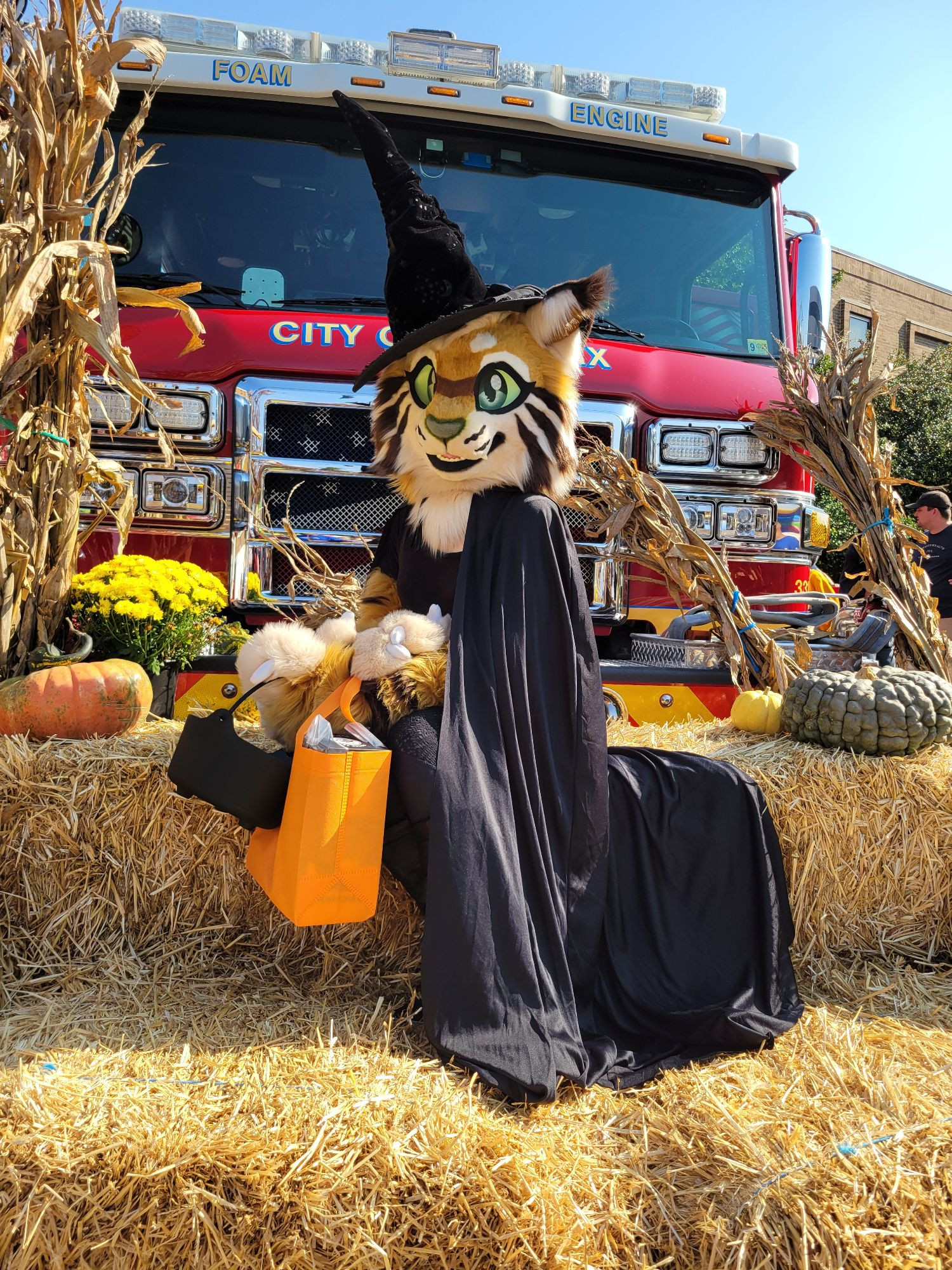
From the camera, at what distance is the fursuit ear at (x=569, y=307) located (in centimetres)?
225

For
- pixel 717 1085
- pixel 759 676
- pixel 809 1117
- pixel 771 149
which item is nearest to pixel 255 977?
pixel 717 1085

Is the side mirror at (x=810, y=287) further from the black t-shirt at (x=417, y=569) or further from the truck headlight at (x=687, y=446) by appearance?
the black t-shirt at (x=417, y=569)

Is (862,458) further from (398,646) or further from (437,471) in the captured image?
(398,646)

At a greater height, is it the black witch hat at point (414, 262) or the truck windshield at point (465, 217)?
the truck windshield at point (465, 217)

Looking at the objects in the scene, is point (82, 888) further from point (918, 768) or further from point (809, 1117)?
point (918, 768)

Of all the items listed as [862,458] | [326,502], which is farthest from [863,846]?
[326,502]

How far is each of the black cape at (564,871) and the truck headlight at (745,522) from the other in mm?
1837

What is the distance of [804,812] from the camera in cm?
258

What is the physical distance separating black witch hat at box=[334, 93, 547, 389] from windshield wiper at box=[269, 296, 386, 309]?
1332 millimetres

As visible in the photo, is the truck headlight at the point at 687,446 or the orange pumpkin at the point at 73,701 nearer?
the orange pumpkin at the point at 73,701

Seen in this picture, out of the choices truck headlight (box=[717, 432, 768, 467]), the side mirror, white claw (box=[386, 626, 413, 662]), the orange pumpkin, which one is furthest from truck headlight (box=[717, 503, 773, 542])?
the orange pumpkin

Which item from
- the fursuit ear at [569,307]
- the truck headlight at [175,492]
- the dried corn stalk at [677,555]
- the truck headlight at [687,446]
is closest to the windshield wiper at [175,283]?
the truck headlight at [175,492]

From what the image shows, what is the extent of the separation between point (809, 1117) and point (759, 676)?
201 cm

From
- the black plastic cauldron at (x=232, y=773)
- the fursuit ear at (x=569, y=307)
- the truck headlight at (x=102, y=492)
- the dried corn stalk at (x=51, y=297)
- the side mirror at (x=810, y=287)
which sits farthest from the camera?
the side mirror at (x=810, y=287)
